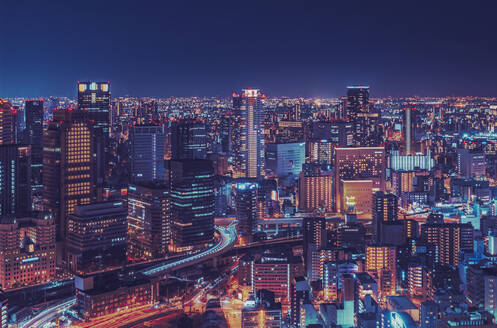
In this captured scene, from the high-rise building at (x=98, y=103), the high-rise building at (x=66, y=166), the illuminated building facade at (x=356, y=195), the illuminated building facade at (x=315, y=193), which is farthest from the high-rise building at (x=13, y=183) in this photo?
the illuminated building facade at (x=356, y=195)

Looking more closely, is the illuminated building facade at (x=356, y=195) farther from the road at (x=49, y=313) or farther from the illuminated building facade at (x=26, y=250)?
the road at (x=49, y=313)

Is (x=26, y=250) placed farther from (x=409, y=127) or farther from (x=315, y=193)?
(x=409, y=127)

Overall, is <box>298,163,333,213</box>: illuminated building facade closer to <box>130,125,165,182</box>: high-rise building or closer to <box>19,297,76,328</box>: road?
<box>130,125,165,182</box>: high-rise building

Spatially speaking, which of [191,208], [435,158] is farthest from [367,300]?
[435,158]

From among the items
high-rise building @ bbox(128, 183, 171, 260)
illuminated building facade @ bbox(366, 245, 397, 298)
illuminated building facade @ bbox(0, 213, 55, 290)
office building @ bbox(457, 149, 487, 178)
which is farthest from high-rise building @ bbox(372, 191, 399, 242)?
office building @ bbox(457, 149, 487, 178)

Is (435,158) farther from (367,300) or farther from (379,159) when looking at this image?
(367,300)

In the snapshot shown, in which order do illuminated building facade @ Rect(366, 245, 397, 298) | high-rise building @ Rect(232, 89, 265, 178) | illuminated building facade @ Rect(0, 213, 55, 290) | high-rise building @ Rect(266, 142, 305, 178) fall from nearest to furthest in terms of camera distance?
1. illuminated building facade @ Rect(366, 245, 397, 298)
2. illuminated building facade @ Rect(0, 213, 55, 290)
3. high-rise building @ Rect(266, 142, 305, 178)
4. high-rise building @ Rect(232, 89, 265, 178)
